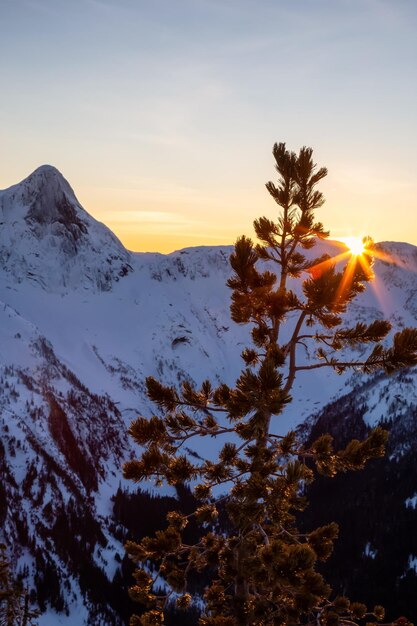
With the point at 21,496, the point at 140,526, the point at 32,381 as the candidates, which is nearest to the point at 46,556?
the point at 21,496

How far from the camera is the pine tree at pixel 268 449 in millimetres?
13778

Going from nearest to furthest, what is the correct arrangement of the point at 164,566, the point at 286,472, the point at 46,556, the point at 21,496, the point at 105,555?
the point at 286,472
the point at 164,566
the point at 46,556
the point at 21,496
the point at 105,555

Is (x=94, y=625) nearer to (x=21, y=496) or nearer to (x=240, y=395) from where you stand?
(x=21, y=496)

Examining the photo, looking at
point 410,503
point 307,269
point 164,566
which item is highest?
point 410,503

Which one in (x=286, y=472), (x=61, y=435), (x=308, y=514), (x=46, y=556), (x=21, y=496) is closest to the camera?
(x=286, y=472)

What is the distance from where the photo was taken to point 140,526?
16650cm

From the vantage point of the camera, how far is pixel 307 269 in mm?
15977

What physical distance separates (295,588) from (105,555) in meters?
147

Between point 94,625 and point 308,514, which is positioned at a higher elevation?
point 308,514

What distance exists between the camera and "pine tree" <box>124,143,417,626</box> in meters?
13.8

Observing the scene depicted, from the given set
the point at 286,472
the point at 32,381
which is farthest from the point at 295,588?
the point at 32,381

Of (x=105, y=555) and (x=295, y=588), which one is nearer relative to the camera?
(x=295, y=588)

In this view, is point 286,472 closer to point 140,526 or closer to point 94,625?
point 94,625

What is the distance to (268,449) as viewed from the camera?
14.6 meters
